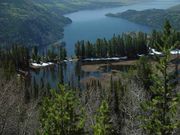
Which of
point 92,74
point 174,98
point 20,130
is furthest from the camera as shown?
point 92,74

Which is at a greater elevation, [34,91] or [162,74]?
[162,74]

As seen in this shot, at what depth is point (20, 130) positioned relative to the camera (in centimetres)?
6253

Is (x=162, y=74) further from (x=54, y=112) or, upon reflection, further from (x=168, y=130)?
(x=54, y=112)

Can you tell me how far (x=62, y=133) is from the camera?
3906 cm

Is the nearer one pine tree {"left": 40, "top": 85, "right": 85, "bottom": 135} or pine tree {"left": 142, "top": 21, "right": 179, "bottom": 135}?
pine tree {"left": 142, "top": 21, "right": 179, "bottom": 135}

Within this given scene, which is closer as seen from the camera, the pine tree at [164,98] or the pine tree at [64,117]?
the pine tree at [164,98]

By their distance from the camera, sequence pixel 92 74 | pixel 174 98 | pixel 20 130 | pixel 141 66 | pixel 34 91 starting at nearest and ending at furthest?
pixel 174 98, pixel 20 130, pixel 141 66, pixel 34 91, pixel 92 74

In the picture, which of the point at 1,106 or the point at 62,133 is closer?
the point at 62,133

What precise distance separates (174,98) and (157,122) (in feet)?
9.23

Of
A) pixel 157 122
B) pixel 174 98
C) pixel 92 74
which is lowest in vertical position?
pixel 92 74

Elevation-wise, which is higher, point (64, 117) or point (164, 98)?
point (164, 98)

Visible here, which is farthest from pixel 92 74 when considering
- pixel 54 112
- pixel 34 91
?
pixel 54 112

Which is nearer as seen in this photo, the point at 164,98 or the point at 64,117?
the point at 164,98

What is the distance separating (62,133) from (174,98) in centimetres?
1123
